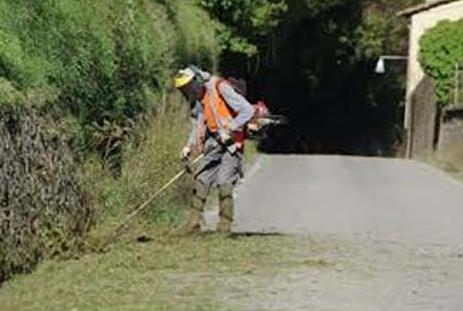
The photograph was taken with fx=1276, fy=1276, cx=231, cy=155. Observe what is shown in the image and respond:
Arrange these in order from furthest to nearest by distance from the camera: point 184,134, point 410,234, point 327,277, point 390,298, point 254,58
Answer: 1. point 254,58
2. point 184,134
3. point 410,234
4. point 327,277
5. point 390,298

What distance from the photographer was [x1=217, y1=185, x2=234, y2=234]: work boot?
43.0 ft

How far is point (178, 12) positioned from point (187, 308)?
1585 cm

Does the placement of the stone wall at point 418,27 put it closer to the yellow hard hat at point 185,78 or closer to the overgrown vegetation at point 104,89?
the overgrown vegetation at point 104,89

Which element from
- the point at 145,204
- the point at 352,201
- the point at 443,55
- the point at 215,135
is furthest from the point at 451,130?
the point at 145,204

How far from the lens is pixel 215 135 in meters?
13.0

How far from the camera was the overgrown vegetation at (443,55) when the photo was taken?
127 feet

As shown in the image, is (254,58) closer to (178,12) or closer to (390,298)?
(178,12)

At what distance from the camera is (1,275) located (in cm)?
1030

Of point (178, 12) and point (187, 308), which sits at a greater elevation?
point (178, 12)

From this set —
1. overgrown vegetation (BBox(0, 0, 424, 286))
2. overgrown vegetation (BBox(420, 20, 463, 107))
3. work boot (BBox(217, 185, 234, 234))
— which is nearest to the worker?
work boot (BBox(217, 185, 234, 234))

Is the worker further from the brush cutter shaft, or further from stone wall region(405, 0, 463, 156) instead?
stone wall region(405, 0, 463, 156)

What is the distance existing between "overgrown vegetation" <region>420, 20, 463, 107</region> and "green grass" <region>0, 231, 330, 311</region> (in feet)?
86.0

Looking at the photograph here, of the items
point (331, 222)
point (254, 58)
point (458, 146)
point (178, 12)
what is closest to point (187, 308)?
point (331, 222)

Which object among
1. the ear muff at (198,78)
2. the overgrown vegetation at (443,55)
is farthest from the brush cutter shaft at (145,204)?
the overgrown vegetation at (443,55)
